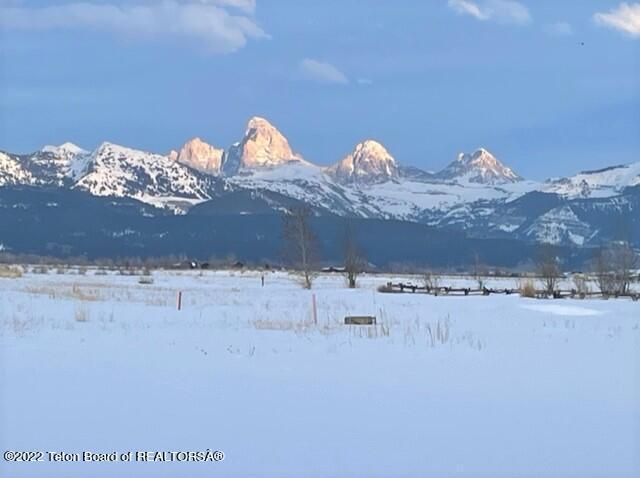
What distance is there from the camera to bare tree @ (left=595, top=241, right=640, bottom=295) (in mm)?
50719

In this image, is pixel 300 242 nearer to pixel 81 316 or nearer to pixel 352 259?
pixel 352 259

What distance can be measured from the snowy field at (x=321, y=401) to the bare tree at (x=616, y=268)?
3343 cm

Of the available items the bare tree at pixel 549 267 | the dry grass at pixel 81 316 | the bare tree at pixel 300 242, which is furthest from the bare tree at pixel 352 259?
the dry grass at pixel 81 316

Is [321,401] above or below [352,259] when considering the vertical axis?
below

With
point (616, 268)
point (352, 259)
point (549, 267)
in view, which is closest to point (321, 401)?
point (549, 267)

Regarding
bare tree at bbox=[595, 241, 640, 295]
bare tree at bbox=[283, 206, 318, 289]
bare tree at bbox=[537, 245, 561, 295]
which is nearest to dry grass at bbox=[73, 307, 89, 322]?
bare tree at bbox=[537, 245, 561, 295]

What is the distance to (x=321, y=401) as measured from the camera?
35.6 feet

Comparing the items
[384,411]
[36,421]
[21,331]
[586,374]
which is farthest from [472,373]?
[21,331]

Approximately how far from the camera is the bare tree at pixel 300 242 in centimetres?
6431

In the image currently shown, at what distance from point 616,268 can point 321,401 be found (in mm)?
46403

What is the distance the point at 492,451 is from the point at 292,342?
28.4ft

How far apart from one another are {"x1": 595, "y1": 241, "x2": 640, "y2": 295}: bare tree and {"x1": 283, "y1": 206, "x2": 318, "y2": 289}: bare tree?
72.0 feet

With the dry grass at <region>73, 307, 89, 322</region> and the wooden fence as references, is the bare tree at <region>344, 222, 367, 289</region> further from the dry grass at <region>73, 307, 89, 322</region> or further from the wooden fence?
the dry grass at <region>73, 307, 89, 322</region>

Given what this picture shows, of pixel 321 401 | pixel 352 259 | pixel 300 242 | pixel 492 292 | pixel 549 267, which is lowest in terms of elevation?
pixel 321 401
